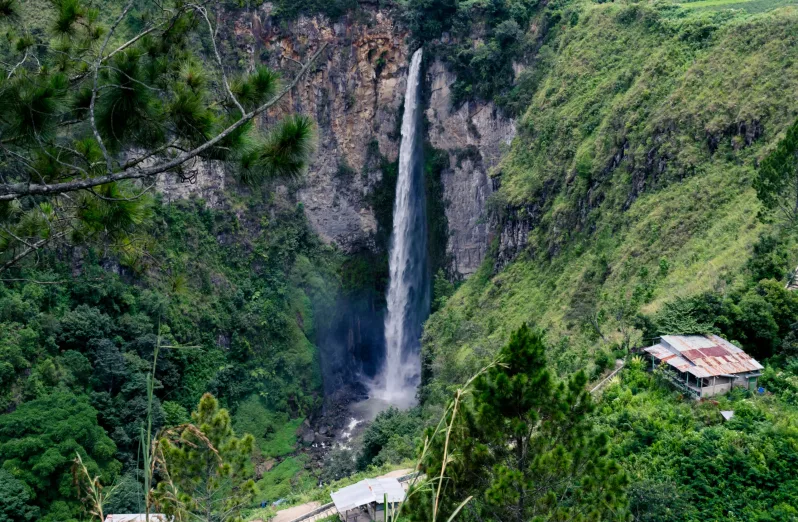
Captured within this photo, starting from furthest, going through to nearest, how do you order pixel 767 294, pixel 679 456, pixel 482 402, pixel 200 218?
1. pixel 200 218
2. pixel 767 294
3. pixel 679 456
4. pixel 482 402

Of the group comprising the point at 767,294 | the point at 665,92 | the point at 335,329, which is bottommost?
the point at 335,329

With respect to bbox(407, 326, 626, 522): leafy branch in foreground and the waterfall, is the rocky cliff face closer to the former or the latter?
the waterfall

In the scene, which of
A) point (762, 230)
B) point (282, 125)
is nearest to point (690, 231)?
point (762, 230)

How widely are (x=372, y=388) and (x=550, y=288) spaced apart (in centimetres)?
1229

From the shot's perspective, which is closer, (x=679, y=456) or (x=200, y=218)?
(x=679, y=456)

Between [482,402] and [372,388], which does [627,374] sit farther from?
[372,388]

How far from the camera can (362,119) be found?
1275 inches

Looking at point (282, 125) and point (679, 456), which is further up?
point (282, 125)

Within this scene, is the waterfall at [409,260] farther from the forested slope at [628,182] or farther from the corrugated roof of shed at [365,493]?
the corrugated roof of shed at [365,493]

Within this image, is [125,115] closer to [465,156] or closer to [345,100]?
[465,156]

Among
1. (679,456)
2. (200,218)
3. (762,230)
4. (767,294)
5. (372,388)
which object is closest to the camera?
(679,456)

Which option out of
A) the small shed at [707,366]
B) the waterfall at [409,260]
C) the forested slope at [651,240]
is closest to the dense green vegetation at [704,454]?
the forested slope at [651,240]

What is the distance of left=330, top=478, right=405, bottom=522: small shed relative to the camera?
13.2 m

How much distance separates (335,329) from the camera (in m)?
32.3
